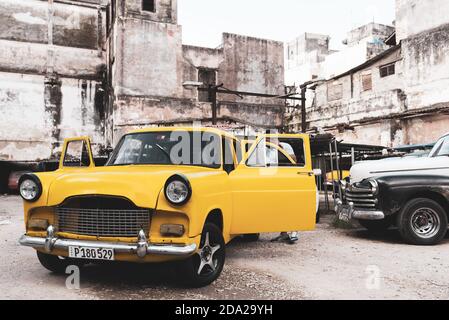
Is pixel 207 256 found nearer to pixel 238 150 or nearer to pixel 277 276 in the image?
pixel 277 276

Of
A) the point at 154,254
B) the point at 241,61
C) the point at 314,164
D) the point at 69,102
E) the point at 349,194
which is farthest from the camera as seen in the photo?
the point at 241,61

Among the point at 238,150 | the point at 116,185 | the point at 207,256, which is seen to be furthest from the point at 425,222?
the point at 116,185

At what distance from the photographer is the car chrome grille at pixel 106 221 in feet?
13.9

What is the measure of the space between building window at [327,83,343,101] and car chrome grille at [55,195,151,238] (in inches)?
922

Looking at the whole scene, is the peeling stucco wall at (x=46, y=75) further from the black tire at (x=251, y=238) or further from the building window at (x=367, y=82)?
the black tire at (x=251, y=238)

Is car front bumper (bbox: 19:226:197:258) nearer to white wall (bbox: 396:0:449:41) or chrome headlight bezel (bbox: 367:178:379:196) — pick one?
chrome headlight bezel (bbox: 367:178:379:196)

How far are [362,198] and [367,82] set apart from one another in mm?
17734

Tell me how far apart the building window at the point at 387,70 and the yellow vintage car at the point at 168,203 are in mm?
18627

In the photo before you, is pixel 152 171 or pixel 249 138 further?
pixel 249 138

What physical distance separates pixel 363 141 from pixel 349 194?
15.1 meters

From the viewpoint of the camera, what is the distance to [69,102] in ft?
72.5

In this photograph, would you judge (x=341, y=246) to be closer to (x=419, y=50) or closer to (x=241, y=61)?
(x=419, y=50)

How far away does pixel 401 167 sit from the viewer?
803 cm
